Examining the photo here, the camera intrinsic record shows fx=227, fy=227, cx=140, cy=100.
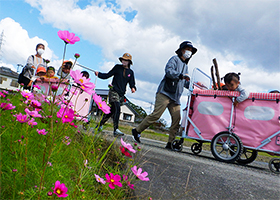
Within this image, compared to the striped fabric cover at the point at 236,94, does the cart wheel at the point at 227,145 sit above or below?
below

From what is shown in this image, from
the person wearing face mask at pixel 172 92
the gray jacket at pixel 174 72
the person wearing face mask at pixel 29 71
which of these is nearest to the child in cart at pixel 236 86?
the person wearing face mask at pixel 172 92

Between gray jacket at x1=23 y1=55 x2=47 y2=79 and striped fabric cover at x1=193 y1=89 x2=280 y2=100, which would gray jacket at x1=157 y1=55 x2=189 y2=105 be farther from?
gray jacket at x1=23 y1=55 x2=47 y2=79

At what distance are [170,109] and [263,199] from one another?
3142 millimetres

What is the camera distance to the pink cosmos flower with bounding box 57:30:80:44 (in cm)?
97

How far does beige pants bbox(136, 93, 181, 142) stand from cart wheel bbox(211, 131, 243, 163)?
0.91 metres

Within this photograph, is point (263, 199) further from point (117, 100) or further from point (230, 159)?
point (117, 100)

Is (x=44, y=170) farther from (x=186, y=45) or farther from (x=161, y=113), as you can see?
(x=186, y=45)

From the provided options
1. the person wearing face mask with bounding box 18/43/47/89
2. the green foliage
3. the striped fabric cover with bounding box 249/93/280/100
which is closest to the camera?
the green foliage

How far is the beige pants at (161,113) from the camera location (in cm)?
464

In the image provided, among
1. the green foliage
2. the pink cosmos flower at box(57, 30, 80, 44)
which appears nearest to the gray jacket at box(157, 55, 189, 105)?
the green foliage

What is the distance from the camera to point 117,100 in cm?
498

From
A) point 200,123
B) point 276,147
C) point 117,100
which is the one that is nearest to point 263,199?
point 276,147

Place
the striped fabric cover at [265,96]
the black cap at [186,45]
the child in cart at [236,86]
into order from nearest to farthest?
the striped fabric cover at [265,96]
the child in cart at [236,86]
the black cap at [186,45]

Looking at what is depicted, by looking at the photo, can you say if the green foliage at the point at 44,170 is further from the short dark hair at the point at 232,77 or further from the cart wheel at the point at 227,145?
the short dark hair at the point at 232,77
